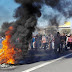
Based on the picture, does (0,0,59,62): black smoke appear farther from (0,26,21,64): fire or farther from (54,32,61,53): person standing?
(54,32,61,53): person standing

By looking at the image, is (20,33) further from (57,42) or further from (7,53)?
(57,42)

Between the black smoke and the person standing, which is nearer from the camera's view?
the black smoke

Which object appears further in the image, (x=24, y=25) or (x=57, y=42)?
(x=57, y=42)

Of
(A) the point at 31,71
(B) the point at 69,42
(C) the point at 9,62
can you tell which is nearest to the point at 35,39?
(B) the point at 69,42

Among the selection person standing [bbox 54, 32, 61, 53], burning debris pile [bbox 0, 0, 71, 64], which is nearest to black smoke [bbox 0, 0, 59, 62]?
burning debris pile [bbox 0, 0, 71, 64]

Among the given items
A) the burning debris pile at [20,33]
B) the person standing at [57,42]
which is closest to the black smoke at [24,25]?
the burning debris pile at [20,33]

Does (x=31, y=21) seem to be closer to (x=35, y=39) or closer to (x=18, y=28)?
(x=18, y=28)

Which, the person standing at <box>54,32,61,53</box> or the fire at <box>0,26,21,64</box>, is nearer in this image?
the fire at <box>0,26,21,64</box>

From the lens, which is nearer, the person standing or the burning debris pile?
the burning debris pile

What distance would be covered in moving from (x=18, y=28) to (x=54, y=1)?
2638 millimetres

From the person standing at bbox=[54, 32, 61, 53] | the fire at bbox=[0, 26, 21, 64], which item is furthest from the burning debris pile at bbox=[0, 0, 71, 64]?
the person standing at bbox=[54, 32, 61, 53]

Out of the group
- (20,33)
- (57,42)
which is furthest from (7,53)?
(57,42)

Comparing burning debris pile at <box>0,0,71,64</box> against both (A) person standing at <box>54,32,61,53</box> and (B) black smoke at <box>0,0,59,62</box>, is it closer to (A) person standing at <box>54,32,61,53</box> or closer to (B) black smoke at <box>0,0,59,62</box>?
(B) black smoke at <box>0,0,59,62</box>

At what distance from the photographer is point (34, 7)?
7039 mm
